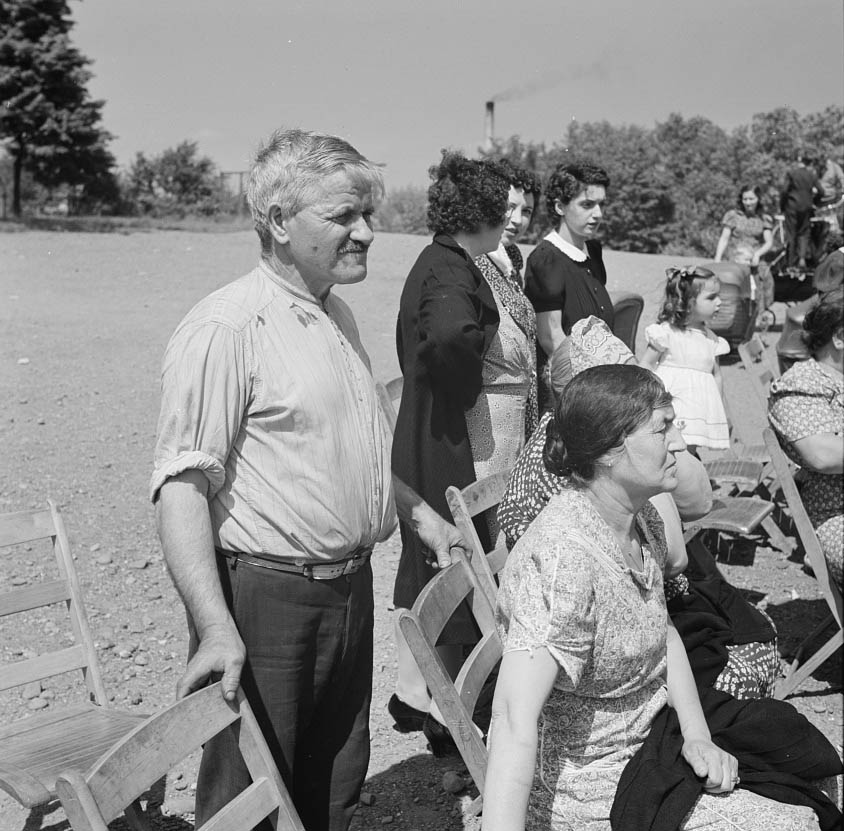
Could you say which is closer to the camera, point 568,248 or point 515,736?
point 515,736

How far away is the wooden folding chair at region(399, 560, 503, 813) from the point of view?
7.36ft

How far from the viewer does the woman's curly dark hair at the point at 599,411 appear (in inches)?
89.2

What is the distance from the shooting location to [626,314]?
5039 mm

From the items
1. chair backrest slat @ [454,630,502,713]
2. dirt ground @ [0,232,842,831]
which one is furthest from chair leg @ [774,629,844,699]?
chair backrest slat @ [454,630,502,713]

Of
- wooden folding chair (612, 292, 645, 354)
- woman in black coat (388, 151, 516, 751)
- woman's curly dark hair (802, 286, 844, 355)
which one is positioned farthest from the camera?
wooden folding chair (612, 292, 645, 354)

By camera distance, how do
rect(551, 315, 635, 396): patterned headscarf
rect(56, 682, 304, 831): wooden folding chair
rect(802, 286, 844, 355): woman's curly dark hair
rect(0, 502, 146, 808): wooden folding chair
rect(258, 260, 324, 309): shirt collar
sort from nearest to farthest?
rect(56, 682, 304, 831): wooden folding chair → rect(258, 260, 324, 309): shirt collar → rect(0, 502, 146, 808): wooden folding chair → rect(551, 315, 635, 396): patterned headscarf → rect(802, 286, 844, 355): woman's curly dark hair

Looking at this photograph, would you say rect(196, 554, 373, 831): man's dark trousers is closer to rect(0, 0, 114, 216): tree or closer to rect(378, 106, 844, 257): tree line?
rect(0, 0, 114, 216): tree

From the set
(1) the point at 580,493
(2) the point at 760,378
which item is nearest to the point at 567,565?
(1) the point at 580,493

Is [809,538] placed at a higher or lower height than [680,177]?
lower

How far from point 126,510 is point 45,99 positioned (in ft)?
71.8

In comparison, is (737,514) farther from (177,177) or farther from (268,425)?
(177,177)

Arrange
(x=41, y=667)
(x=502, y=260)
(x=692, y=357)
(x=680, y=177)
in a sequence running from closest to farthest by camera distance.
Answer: (x=41, y=667)
(x=502, y=260)
(x=692, y=357)
(x=680, y=177)

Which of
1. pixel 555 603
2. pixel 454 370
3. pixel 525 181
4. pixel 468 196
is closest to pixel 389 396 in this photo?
pixel 454 370

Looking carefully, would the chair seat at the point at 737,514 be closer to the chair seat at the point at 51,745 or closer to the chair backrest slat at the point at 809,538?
the chair backrest slat at the point at 809,538
